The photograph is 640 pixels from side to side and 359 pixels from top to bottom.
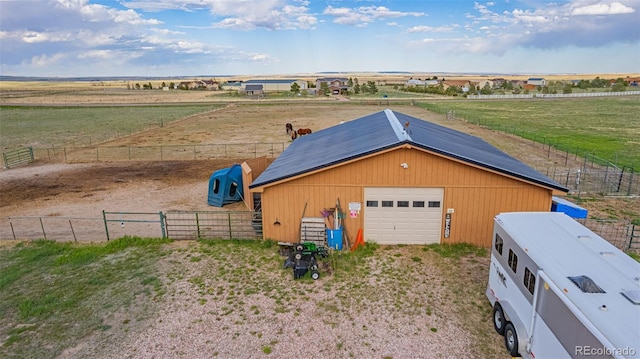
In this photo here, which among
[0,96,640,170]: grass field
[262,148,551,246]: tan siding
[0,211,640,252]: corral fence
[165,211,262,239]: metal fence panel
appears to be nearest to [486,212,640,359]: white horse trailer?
[262,148,551,246]: tan siding

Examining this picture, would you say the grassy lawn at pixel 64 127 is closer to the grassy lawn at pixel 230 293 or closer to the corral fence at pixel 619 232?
the grassy lawn at pixel 230 293

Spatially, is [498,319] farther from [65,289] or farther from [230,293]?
[65,289]

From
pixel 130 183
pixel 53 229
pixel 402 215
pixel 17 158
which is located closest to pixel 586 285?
pixel 402 215

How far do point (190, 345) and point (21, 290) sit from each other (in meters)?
7.49

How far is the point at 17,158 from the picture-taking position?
34969 millimetres

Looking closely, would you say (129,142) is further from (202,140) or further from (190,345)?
(190,345)

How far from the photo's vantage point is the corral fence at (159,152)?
3553cm

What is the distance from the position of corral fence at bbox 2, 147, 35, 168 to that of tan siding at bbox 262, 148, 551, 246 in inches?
1187

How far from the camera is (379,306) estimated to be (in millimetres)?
11617

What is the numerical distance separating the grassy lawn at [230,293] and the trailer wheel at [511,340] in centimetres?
28

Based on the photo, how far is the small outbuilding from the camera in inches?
867

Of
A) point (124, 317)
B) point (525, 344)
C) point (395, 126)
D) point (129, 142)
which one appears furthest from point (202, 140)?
point (525, 344)

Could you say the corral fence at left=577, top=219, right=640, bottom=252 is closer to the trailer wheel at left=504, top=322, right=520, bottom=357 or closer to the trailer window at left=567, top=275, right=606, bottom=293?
the trailer wheel at left=504, top=322, right=520, bottom=357

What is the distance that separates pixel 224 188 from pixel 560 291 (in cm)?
1810
